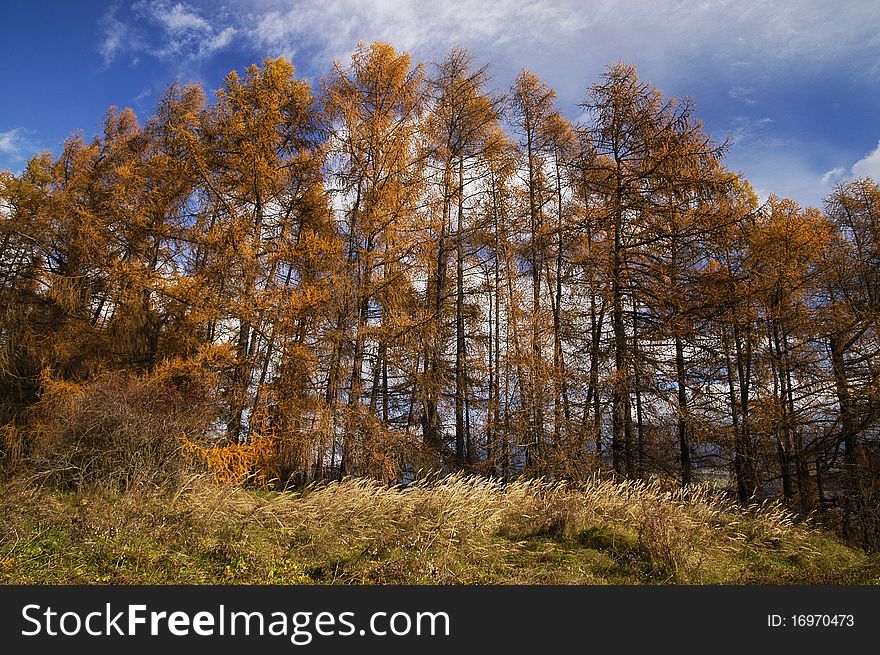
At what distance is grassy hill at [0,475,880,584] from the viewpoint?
5.12 metres

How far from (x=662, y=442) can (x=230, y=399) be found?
9980mm

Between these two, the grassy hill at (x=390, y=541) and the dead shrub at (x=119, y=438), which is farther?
the dead shrub at (x=119, y=438)

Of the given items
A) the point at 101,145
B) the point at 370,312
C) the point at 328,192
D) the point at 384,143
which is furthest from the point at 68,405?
the point at 101,145

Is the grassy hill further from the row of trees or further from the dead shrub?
the row of trees

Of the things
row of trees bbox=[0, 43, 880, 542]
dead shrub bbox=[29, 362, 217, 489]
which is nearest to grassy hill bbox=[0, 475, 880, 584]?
dead shrub bbox=[29, 362, 217, 489]

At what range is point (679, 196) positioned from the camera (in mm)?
12398

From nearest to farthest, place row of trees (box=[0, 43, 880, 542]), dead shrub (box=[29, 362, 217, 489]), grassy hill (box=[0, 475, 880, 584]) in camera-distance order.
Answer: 1. grassy hill (box=[0, 475, 880, 584])
2. dead shrub (box=[29, 362, 217, 489])
3. row of trees (box=[0, 43, 880, 542])

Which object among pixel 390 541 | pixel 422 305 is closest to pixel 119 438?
pixel 390 541

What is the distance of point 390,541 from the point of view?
6.08m

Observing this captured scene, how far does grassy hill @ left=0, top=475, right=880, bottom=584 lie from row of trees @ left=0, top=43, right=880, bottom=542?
2.98 meters

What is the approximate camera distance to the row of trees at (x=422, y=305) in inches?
450

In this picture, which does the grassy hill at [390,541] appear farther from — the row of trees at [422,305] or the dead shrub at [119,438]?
the row of trees at [422,305]

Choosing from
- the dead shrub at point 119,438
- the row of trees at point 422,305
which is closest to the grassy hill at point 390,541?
the dead shrub at point 119,438

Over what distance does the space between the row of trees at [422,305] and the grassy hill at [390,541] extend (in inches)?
117
